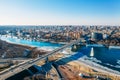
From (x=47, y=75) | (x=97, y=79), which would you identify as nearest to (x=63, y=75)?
(x=47, y=75)

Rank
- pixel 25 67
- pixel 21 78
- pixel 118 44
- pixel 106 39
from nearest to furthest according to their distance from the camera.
Result: pixel 21 78 → pixel 25 67 → pixel 118 44 → pixel 106 39

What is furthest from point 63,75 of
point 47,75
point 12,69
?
point 12,69

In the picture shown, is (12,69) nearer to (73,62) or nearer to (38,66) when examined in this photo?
(38,66)

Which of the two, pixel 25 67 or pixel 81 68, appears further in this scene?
pixel 81 68

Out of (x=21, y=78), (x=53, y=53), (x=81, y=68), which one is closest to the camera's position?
(x=21, y=78)

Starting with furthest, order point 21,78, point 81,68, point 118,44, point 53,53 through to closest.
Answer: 1. point 118,44
2. point 53,53
3. point 81,68
4. point 21,78

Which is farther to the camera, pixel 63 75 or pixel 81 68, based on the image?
pixel 81 68

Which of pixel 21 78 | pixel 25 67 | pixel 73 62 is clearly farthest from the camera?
pixel 73 62

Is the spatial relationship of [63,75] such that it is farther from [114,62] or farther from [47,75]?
[114,62]
